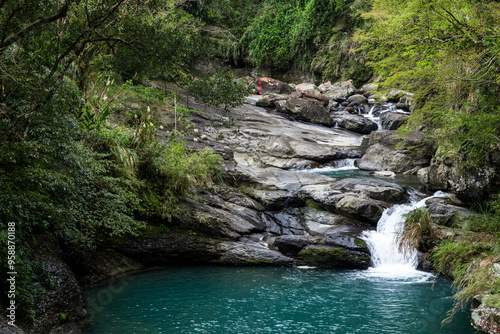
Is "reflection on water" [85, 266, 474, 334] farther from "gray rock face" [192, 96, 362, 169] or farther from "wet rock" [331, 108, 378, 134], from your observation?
"wet rock" [331, 108, 378, 134]

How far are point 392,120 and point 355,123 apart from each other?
221 cm

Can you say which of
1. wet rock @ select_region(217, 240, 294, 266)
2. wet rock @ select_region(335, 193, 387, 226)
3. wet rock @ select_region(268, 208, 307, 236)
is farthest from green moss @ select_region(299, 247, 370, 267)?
wet rock @ select_region(335, 193, 387, 226)

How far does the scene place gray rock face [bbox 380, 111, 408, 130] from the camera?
741 inches

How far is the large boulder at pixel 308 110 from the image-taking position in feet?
70.1

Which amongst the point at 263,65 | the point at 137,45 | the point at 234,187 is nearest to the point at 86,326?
the point at 137,45

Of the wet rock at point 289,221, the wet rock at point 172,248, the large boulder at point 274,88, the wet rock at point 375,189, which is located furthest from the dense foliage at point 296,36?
the wet rock at point 172,248

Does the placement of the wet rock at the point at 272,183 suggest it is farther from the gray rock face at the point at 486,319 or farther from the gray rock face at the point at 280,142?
the gray rock face at the point at 486,319

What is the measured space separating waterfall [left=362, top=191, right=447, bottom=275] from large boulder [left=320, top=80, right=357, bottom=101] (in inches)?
636

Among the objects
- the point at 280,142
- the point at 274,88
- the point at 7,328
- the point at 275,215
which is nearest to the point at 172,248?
the point at 275,215

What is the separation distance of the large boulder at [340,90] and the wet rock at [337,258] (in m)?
17.6

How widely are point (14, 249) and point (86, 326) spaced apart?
182 centimetres

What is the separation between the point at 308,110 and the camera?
21422mm

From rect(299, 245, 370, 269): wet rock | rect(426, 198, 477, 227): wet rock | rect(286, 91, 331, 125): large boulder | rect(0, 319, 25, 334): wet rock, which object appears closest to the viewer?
rect(0, 319, 25, 334): wet rock

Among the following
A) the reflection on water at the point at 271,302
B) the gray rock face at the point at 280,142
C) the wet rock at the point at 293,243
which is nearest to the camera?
the reflection on water at the point at 271,302
